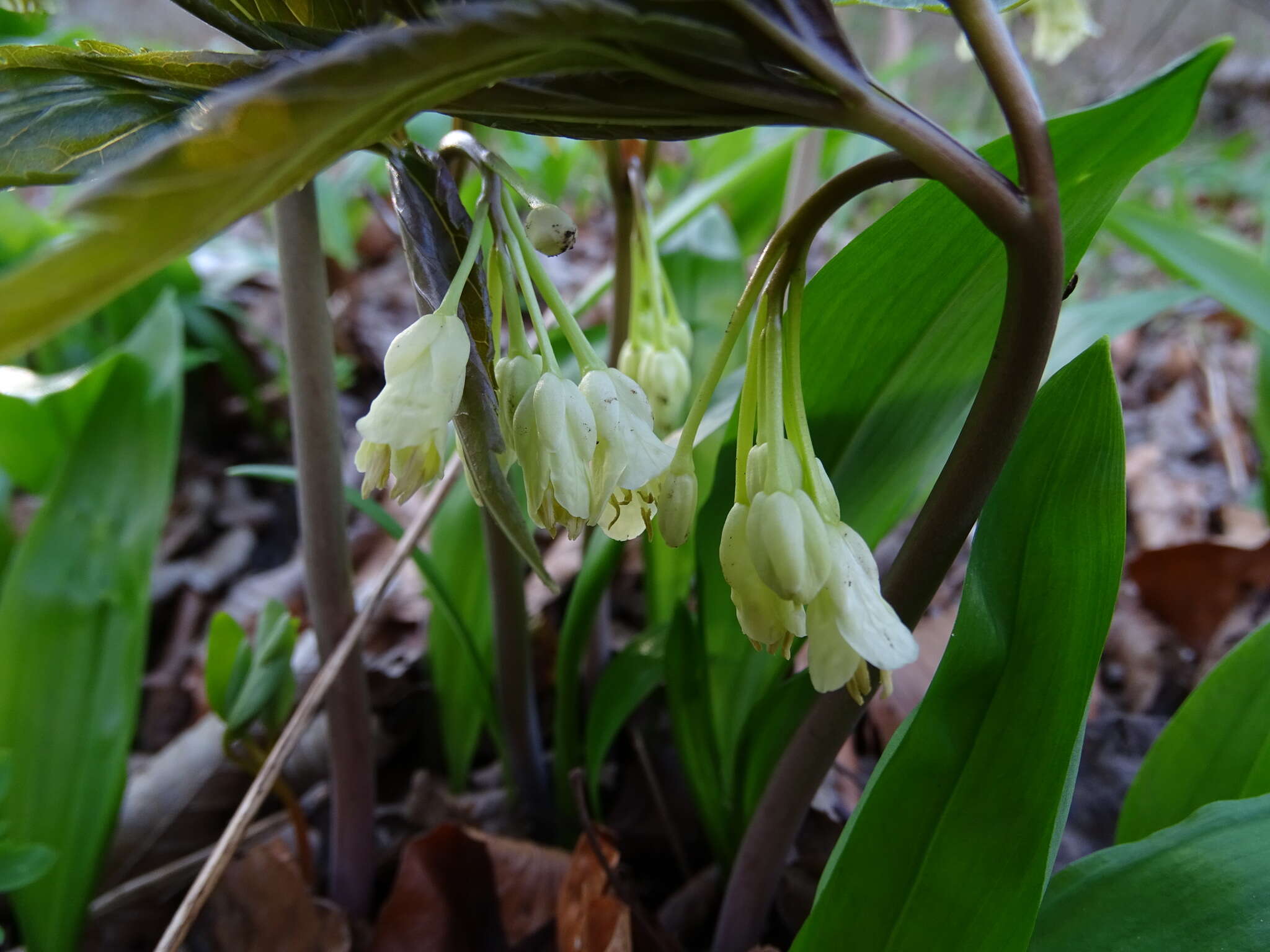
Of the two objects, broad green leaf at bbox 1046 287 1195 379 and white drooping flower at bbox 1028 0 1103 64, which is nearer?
broad green leaf at bbox 1046 287 1195 379

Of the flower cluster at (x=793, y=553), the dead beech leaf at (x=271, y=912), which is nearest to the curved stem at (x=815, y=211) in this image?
the flower cluster at (x=793, y=553)

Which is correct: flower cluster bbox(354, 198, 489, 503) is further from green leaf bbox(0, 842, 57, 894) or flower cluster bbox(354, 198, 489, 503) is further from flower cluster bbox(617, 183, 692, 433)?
green leaf bbox(0, 842, 57, 894)

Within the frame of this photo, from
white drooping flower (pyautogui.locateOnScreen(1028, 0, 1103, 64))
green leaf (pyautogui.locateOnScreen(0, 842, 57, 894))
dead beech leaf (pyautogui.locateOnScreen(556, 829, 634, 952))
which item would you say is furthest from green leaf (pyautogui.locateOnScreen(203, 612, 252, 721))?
white drooping flower (pyautogui.locateOnScreen(1028, 0, 1103, 64))

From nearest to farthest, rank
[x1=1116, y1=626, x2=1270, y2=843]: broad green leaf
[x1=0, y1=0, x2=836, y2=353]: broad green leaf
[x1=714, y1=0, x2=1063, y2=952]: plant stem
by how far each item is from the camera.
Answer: [x1=0, y1=0, x2=836, y2=353]: broad green leaf, [x1=714, y1=0, x2=1063, y2=952]: plant stem, [x1=1116, y1=626, x2=1270, y2=843]: broad green leaf

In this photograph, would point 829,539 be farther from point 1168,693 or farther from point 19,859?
point 1168,693

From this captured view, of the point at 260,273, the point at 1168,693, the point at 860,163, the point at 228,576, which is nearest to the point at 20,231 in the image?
the point at 260,273

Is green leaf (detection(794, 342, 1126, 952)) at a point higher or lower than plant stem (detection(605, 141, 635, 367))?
lower

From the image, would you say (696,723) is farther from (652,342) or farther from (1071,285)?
(1071,285)
